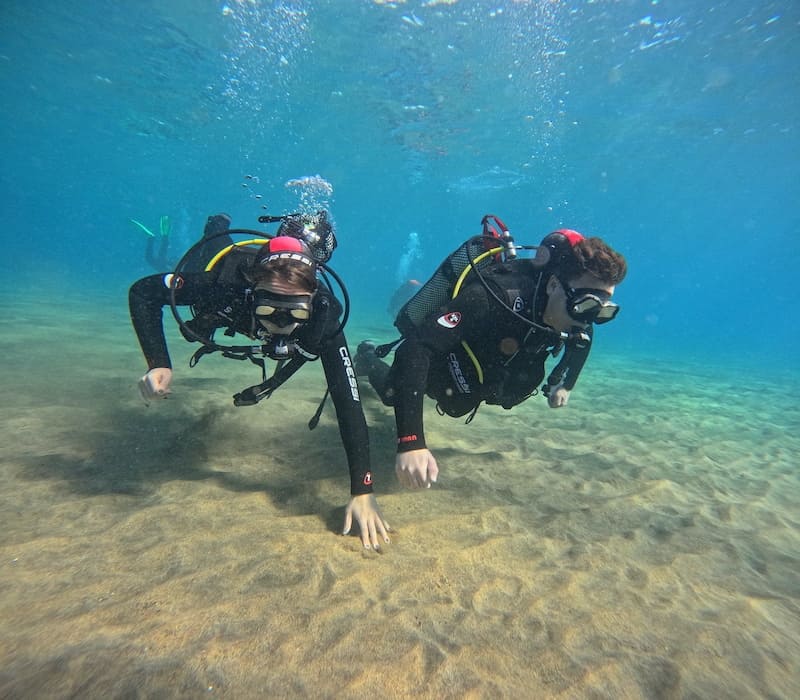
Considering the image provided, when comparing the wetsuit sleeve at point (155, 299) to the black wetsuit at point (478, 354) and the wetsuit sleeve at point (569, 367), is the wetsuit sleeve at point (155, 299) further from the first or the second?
the wetsuit sleeve at point (569, 367)

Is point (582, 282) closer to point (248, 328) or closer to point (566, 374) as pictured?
point (566, 374)

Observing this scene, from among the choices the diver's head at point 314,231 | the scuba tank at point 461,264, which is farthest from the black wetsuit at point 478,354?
the diver's head at point 314,231

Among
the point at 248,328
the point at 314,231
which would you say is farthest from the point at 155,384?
the point at 314,231

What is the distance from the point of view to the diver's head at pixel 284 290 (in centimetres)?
291

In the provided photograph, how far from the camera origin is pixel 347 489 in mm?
3721

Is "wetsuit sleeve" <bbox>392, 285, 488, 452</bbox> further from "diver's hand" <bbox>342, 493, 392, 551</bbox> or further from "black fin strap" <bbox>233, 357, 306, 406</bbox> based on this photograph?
"black fin strap" <bbox>233, 357, 306, 406</bbox>

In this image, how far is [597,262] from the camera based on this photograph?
3.28 m

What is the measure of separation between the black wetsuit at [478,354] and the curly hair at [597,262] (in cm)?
37

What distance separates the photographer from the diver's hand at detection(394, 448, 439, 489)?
8.93 feet

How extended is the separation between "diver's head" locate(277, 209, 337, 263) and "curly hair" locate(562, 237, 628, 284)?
3.17m

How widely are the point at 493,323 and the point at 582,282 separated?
84 cm

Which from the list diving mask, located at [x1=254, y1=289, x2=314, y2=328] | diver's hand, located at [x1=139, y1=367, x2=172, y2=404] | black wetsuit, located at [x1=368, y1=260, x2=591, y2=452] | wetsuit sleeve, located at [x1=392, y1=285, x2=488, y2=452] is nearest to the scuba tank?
black wetsuit, located at [x1=368, y1=260, x2=591, y2=452]

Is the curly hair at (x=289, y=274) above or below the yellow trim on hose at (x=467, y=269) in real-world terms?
below

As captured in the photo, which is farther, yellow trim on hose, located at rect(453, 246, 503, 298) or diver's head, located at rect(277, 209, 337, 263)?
diver's head, located at rect(277, 209, 337, 263)
